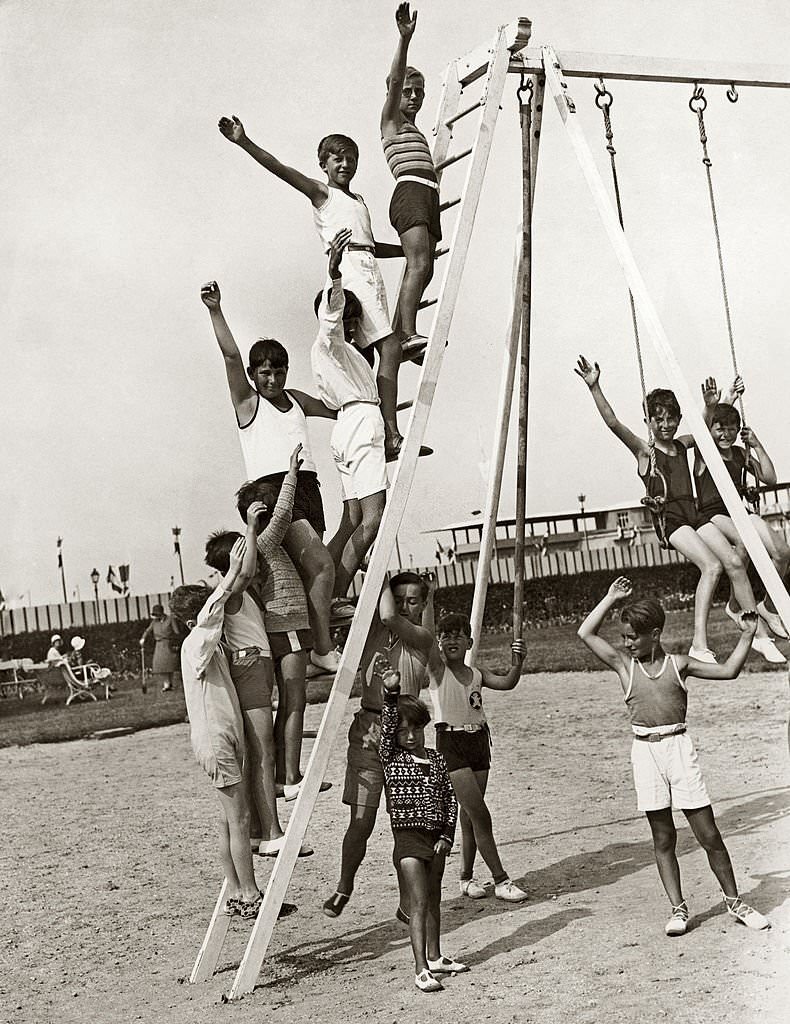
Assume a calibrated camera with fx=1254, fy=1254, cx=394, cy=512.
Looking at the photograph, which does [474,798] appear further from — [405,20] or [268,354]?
[405,20]

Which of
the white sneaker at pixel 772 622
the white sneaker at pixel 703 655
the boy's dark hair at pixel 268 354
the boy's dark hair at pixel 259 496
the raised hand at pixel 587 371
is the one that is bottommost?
the white sneaker at pixel 703 655

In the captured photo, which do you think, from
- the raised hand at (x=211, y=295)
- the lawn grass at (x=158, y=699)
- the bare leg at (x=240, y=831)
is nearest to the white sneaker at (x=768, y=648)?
the bare leg at (x=240, y=831)

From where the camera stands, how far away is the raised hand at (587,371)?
19.7 feet

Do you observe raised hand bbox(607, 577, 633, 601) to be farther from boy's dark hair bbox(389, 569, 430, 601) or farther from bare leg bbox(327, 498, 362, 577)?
bare leg bbox(327, 498, 362, 577)

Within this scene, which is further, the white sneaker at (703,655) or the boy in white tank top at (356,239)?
the boy in white tank top at (356,239)

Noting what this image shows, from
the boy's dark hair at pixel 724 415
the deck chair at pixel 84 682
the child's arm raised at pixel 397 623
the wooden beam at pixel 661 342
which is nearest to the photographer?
the wooden beam at pixel 661 342

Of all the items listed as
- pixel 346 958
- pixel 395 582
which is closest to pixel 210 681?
pixel 395 582

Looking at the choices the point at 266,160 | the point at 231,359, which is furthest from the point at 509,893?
the point at 266,160

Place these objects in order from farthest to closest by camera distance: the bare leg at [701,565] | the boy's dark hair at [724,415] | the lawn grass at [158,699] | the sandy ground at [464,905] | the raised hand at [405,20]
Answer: the lawn grass at [158,699] < the boy's dark hair at [724,415] < the bare leg at [701,565] < the raised hand at [405,20] < the sandy ground at [464,905]

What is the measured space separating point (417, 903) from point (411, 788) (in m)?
A: 0.43

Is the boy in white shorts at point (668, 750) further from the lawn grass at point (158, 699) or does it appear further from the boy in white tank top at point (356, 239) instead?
the lawn grass at point (158, 699)

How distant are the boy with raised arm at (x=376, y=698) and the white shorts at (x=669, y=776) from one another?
1057 mm

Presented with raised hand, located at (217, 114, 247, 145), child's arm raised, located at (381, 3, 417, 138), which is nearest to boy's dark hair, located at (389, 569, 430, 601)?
raised hand, located at (217, 114, 247, 145)

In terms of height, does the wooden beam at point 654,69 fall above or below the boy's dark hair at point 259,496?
above
